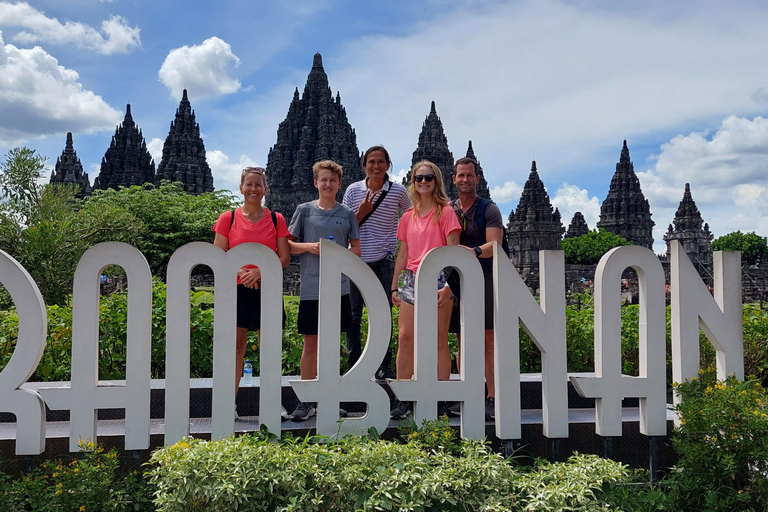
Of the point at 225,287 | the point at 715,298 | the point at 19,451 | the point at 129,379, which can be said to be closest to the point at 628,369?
the point at 715,298

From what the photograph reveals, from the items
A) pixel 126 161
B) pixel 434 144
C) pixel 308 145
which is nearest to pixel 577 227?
pixel 434 144

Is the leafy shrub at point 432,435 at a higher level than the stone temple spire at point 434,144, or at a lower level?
lower

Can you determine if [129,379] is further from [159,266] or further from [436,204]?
[159,266]

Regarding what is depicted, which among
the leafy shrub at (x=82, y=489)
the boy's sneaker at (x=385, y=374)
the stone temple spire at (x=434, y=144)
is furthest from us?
the stone temple spire at (x=434, y=144)

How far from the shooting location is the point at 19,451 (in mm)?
3664

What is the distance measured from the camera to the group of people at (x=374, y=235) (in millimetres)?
4246

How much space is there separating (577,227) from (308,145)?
36.6 m

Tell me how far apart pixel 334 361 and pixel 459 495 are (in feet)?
3.84

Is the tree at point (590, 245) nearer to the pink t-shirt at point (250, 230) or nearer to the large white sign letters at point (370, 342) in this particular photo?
the large white sign letters at point (370, 342)

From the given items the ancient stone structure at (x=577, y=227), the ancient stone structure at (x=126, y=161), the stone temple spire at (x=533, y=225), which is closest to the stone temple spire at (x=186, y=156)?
the ancient stone structure at (x=126, y=161)

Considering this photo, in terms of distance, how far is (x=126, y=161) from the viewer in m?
55.7

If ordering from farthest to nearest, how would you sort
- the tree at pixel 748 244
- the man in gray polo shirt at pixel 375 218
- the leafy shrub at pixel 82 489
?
the tree at pixel 748 244 < the man in gray polo shirt at pixel 375 218 < the leafy shrub at pixel 82 489

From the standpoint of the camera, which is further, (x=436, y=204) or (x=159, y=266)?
(x=159, y=266)

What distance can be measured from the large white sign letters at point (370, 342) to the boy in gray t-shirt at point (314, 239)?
42cm
